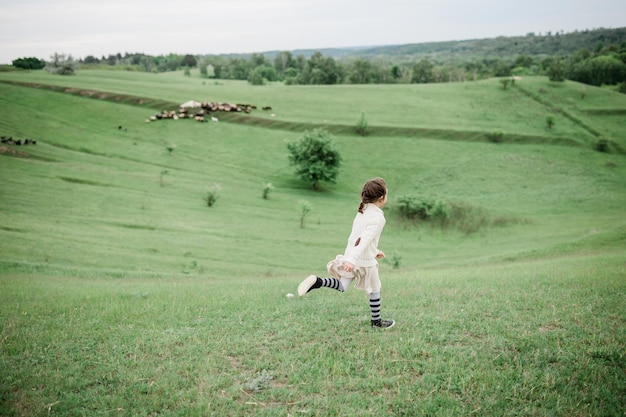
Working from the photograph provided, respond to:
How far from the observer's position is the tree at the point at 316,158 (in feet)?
186

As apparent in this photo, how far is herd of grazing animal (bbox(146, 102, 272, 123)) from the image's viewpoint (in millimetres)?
73438

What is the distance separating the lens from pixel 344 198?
55.6 metres

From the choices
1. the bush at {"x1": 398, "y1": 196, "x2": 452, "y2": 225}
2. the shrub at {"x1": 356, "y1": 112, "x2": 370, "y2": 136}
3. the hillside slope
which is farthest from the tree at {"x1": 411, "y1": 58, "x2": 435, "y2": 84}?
the bush at {"x1": 398, "y1": 196, "x2": 452, "y2": 225}

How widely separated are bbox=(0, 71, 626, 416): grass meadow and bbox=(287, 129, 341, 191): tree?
112 inches

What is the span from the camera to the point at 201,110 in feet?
254

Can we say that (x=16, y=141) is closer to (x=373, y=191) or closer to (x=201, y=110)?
(x=201, y=110)

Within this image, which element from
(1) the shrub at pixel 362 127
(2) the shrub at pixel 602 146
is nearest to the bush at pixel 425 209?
(1) the shrub at pixel 362 127

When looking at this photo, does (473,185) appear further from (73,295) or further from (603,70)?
(603,70)

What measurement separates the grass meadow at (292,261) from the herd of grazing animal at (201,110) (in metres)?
2.38

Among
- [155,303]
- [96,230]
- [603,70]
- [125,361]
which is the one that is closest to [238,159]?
[96,230]

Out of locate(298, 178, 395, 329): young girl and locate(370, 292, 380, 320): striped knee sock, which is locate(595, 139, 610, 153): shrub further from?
locate(298, 178, 395, 329): young girl

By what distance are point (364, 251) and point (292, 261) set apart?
2243cm

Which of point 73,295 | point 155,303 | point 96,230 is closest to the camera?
point 155,303

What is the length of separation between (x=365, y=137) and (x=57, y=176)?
155 feet
